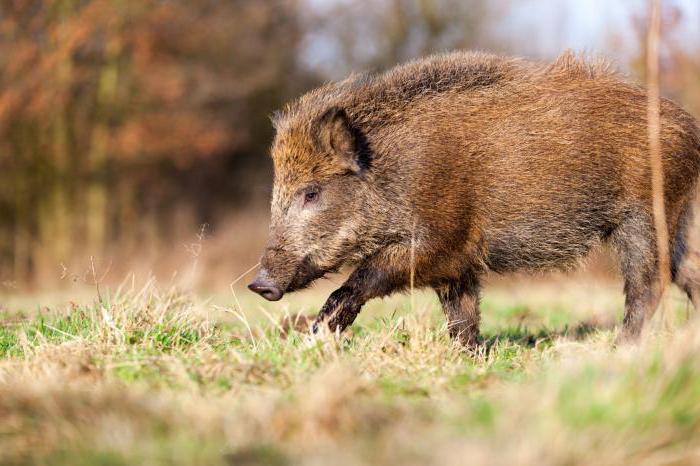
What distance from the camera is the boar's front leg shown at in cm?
527

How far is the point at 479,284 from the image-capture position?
19.8ft

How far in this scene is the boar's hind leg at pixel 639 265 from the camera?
227 inches

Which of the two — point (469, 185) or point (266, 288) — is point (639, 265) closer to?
point (469, 185)


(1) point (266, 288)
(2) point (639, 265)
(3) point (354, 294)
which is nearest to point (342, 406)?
(3) point (354, 294)

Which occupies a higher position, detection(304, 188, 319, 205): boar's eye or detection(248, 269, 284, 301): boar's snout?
detection(304, 188, 319, 205): boar's eye

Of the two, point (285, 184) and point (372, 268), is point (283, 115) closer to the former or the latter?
point (285, 184)

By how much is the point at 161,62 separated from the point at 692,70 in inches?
490

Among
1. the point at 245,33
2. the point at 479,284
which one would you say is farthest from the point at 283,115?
the point at 245,33

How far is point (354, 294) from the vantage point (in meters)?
5.38

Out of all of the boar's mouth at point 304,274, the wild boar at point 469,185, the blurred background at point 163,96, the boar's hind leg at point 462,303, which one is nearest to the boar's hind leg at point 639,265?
the wild boar at point 469,185

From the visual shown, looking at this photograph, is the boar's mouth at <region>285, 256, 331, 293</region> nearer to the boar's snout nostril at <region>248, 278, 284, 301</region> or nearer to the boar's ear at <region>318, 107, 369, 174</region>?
the boar's snout nostril at <region>248, 278, 284, 301</region>

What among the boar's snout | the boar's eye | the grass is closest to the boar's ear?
the boar's eye

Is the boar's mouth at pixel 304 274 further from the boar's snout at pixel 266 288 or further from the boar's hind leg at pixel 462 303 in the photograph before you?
the boar's hind leg at pixel 462 303

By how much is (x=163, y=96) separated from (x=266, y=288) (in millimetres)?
16574
